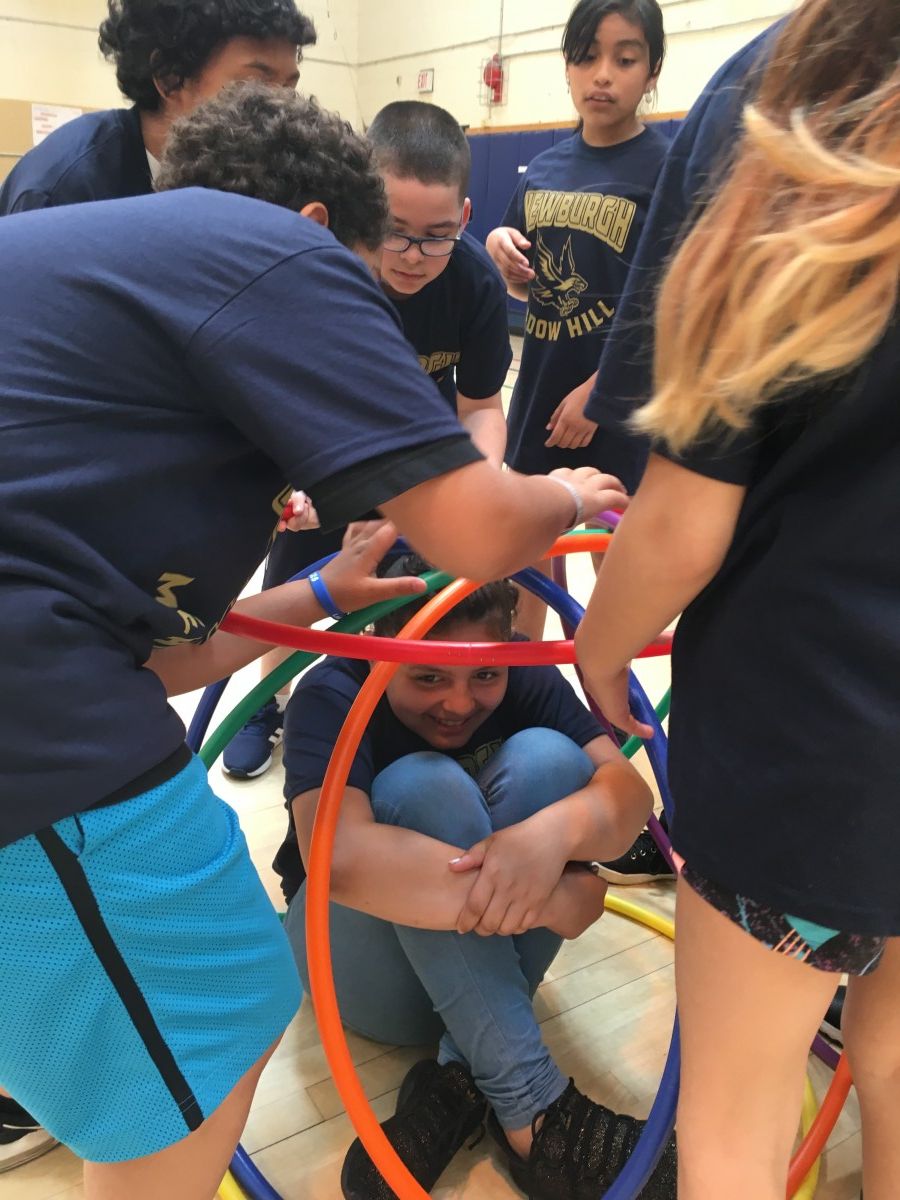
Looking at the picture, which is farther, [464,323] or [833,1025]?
[464,323]

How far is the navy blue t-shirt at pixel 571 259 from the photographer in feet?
6.75

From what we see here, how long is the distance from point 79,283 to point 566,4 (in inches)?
287

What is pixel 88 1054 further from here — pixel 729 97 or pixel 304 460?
pixel 729 97

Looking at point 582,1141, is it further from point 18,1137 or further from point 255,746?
point 255,746

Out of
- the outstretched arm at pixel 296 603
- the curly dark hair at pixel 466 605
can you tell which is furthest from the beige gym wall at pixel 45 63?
the outstretched arm at pixel 296 603

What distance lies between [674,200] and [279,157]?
14.3 inches

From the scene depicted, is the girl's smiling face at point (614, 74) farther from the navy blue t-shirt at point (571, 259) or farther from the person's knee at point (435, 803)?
the person's knee at point (435, 803)

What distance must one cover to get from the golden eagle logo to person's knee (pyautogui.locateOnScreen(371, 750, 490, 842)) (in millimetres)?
1316

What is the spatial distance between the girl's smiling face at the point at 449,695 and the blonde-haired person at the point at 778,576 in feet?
1.82

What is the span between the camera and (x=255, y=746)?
2.16 metres

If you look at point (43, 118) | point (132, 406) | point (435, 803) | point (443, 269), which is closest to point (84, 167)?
point (443, 269)

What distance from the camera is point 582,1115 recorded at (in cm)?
119

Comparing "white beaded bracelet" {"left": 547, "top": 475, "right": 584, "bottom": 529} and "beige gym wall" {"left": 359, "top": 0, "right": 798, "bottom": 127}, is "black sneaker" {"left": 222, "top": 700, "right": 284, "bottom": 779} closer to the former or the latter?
"white beaded bracelet" {"left": 547, "top": 475, "right": 584, "bottom": 529}

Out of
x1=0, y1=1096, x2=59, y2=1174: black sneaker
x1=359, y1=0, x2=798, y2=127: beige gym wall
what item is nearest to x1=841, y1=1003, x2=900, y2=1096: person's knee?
x1=0, y1=1096, x2=59, y2=1174: black sneaker
